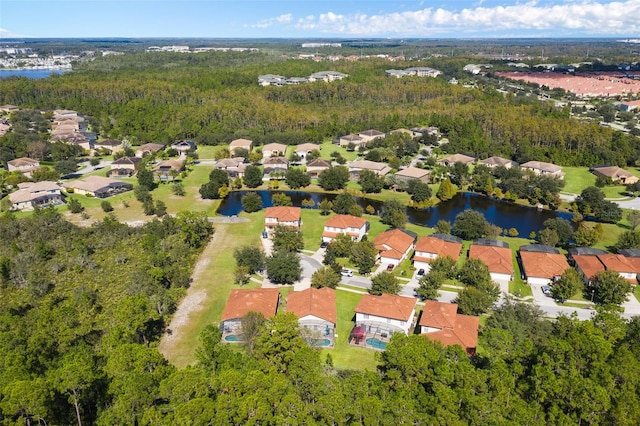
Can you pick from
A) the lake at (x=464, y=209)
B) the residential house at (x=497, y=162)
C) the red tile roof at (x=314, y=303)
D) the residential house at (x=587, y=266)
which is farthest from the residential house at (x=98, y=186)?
the residential house at (x=587, y=266)

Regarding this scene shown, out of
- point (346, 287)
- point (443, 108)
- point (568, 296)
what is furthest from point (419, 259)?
point (443, 108)

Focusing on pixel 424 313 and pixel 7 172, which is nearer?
pixel 424 313

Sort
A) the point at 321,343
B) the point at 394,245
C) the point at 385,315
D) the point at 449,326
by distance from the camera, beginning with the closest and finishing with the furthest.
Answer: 1. the point at 449,326
2. the point at 321,343
3. the point at 385,315
4. the point at 394,245

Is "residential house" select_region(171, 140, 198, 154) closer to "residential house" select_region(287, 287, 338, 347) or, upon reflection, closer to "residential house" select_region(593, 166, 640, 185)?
"residential house" select_region(287, 287, 338, 347)

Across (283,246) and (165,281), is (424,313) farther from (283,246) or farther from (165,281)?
(165,281)

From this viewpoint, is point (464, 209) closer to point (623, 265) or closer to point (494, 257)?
point (494, 257)

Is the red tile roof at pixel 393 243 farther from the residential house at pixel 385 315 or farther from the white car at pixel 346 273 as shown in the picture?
the residential house at pixel 385 315

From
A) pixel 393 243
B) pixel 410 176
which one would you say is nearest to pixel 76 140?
pixel 410 176
